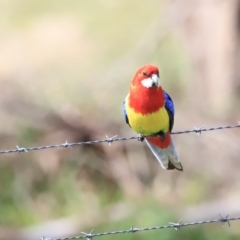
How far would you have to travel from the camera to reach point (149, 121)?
5676 mm

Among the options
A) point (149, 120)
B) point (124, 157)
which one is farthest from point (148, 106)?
point (124, 157)

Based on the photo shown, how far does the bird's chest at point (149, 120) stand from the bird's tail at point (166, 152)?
1.00 feet

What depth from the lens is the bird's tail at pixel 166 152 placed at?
19.9ft

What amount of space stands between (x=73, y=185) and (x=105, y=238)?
1591 mm

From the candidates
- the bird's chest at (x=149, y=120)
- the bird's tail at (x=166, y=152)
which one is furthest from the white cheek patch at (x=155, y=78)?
the bird's tail at (x=166, y=152)

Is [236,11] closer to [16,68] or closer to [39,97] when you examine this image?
[39,97]

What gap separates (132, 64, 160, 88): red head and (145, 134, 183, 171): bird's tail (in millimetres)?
636

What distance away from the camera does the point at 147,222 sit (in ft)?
27.6

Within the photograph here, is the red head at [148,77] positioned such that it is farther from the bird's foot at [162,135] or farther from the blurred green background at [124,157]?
the blurred green background at [124,157]

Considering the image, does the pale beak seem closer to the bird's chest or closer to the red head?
the red head

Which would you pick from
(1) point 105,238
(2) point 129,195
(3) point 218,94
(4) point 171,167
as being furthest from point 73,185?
(4) point 171,167

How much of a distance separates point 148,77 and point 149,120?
0.36m

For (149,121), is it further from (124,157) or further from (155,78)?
(124,157)

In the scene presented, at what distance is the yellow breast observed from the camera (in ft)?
18.6
